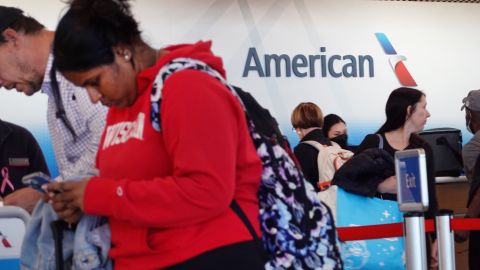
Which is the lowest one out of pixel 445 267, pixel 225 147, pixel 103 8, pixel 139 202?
pixel 445 267

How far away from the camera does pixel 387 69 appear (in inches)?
331

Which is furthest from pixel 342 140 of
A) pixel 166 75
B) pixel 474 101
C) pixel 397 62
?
pixel 166 75

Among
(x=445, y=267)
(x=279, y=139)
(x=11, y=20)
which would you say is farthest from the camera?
(x=445, y=267)

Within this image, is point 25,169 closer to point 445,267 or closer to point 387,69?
point 445,267

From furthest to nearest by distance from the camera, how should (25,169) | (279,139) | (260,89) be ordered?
(260,89), (25,169), (279,139)

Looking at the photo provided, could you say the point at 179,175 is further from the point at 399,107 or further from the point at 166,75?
the point at 399,107

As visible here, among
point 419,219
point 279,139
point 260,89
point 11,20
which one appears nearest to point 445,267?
point 419,219

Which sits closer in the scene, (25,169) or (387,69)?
(25,169)

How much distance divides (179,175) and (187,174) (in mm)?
18

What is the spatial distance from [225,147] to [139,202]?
0.22 meters

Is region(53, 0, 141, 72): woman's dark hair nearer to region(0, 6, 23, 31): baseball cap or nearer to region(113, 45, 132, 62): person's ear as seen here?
region(113, 45, 132, 62): person's ear

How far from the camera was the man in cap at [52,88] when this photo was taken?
257 centimetres

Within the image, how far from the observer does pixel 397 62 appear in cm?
843

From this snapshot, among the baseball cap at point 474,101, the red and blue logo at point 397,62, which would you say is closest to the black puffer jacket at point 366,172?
the baseball cap at point 474,101
